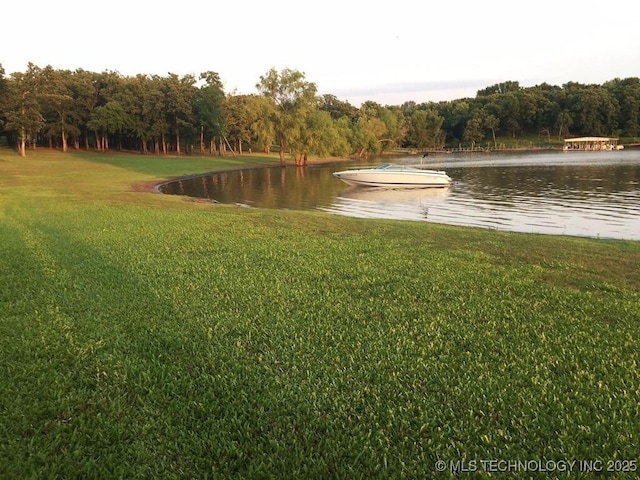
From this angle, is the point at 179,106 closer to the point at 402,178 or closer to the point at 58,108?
the point at 58,108

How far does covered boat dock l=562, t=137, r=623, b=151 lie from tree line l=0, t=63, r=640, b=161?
11.3 meters

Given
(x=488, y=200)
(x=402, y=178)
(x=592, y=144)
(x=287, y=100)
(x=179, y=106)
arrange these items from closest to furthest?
(x=488, y=200) < (x=402, y=178) < (x=287, y=100) < (x=179, y=106) < (x=592, y=144)

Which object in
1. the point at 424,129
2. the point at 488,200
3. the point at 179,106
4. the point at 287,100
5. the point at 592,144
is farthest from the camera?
the point at 424,129

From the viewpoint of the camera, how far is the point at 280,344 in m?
4.64

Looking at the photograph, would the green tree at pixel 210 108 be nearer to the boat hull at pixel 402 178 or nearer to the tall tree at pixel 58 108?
the tall tree at pixel 58 108

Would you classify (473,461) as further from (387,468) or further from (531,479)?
(387,468)

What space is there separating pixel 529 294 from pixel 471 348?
2.26m

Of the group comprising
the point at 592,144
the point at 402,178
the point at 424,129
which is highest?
the point at 424,129

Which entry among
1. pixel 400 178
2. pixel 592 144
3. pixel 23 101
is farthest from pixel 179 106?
pixel 592 144

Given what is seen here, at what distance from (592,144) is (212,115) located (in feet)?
247

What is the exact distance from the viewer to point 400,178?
3045 centimetres

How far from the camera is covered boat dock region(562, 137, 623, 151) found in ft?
290

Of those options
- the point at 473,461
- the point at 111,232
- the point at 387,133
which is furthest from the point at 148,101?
the point at 473,461

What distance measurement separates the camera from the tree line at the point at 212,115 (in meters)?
51.9
